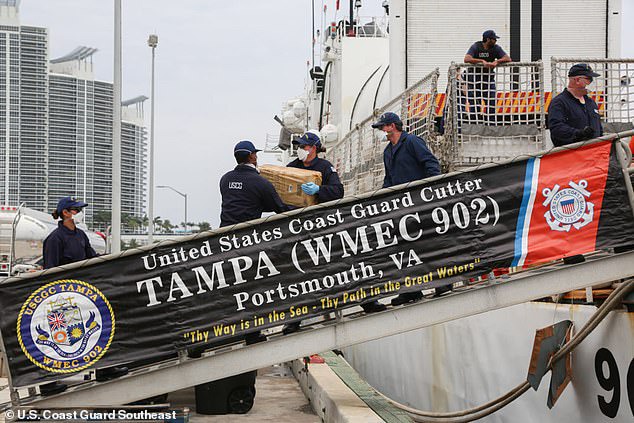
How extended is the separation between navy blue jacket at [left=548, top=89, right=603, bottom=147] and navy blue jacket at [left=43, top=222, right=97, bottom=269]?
15.4 feet

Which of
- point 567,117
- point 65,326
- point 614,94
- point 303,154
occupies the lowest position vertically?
point 65,326

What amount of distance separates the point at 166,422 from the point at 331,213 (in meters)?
1.98

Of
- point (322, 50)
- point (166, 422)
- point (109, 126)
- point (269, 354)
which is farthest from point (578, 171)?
point (109, 126)

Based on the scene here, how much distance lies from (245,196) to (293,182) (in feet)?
2.64

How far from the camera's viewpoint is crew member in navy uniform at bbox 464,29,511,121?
415 inches

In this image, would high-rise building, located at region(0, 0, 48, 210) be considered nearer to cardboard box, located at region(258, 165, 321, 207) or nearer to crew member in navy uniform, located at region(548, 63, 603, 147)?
cardboard box, located at region(258, 165, 321, 207)

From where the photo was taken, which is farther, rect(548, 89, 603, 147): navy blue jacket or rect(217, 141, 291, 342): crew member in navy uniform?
rect(217, 141, 291, 342): crew member in navy uniform

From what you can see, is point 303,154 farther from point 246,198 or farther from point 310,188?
point 246,198

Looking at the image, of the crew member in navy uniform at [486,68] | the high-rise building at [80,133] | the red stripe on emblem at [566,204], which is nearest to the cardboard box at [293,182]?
the crew member in navy uniform at [486,68]

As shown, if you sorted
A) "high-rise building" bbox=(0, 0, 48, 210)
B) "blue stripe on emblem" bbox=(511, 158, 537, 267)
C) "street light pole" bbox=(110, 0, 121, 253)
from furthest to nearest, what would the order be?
"high-rise building" bbox=(0, 0, 48, 210) → "street light pole" bbox=(110, 0, 121, 253) → "blue stripe on emblem" bbox=(511, 158, 537, 267)

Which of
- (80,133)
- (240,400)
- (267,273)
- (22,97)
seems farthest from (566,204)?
(22,97)

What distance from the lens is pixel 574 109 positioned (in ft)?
26.1

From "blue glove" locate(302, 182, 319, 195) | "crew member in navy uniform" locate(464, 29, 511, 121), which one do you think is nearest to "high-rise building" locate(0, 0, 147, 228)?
"crew member in navy uniform" locate(464, 29, 511, 121)

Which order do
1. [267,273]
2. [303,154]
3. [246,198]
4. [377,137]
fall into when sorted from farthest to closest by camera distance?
[377,137], [303,154], [246,198], [267,273]
